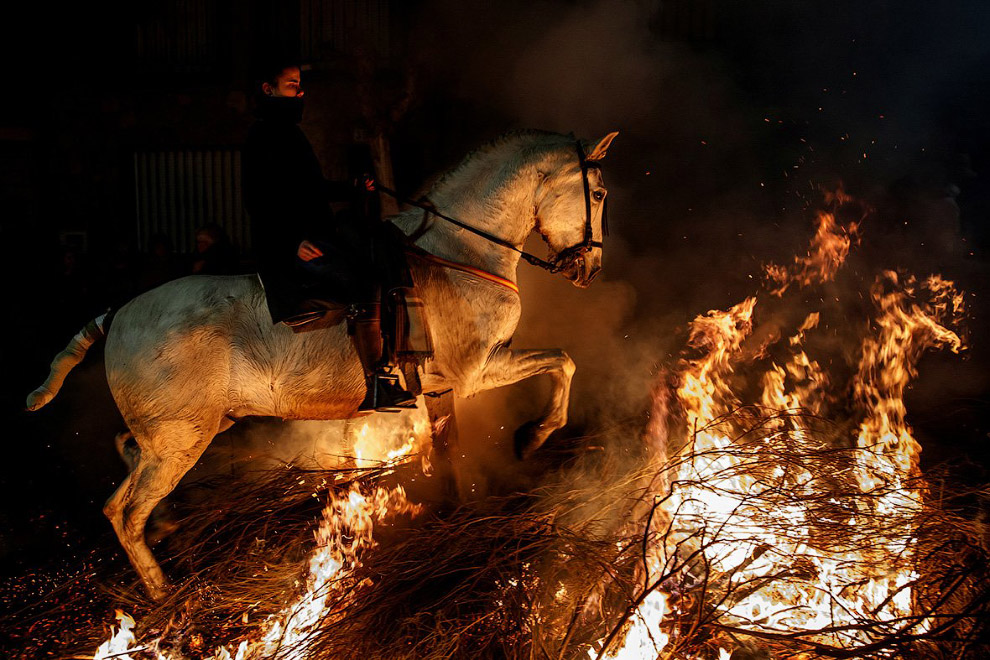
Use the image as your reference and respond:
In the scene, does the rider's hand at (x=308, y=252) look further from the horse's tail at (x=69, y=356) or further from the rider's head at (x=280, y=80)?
the horse's tail at (x=69, y=356)

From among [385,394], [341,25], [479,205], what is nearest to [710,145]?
[479,205]

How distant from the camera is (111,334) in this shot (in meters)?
4.12

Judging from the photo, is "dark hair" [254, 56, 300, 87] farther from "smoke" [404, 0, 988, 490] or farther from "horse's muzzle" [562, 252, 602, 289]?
"smoke" [404, 0, 988, 490]

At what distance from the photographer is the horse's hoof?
169 inches

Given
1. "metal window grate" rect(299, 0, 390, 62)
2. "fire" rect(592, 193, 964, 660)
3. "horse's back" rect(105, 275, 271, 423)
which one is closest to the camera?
"fire" rect(592, 193, 964, 660)

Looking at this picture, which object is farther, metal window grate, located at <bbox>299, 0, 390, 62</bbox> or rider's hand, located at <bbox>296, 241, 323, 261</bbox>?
metal window grate, located at <bbox>299, 0, 390, 62</bbox>

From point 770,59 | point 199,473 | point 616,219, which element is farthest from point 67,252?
point 770,59

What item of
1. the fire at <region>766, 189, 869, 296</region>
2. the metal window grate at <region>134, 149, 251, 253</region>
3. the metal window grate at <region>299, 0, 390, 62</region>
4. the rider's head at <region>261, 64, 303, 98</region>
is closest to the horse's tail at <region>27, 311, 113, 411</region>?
the rider's head at <region>261, 64, 303, 98</region>

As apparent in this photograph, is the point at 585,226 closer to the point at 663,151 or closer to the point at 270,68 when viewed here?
the point at 270,68

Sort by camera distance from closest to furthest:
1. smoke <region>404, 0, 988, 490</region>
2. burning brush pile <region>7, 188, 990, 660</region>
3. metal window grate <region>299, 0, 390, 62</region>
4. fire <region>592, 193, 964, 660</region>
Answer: burning brush pile <region>7, 188, 990, 660</region>
fire <region>592, 193, 964, 660</region>
smoke <region>404, 0, 988, 490</region>
metal window grate <region>299, 0, 390, 62</region>

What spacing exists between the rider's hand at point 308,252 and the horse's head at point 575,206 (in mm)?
1443

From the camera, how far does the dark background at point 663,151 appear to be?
21.2 ft

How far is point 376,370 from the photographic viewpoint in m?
3.93

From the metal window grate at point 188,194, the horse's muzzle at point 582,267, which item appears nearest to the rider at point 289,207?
the horse's muzzle at point 582,267
